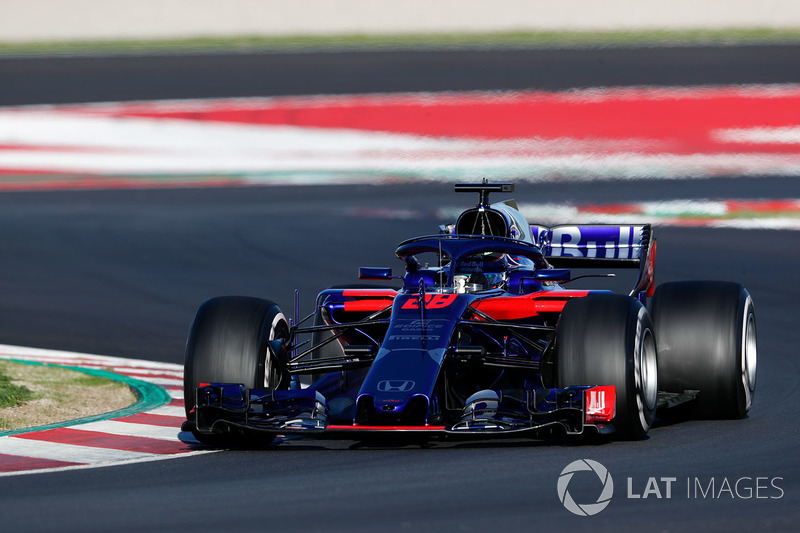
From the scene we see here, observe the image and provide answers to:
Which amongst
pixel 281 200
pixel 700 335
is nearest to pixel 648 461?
pixel 700 335

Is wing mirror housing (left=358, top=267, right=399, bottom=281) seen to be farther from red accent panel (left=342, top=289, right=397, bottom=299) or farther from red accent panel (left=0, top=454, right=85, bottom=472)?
red accent panel (left=0, top=454, right=85, bottom=472)

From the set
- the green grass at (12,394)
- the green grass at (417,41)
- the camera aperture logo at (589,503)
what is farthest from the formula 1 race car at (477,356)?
the green grass at (417,41)

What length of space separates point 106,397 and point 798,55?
19.0 meters

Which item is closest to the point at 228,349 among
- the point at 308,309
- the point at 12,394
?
the point at 12,394

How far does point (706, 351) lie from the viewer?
9.42m

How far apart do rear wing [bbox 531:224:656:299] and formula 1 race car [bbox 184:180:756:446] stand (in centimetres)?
117

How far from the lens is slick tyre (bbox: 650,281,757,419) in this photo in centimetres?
941

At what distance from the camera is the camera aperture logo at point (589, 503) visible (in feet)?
21.2

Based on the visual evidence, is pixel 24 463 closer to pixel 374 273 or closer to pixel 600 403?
pixel 374 273

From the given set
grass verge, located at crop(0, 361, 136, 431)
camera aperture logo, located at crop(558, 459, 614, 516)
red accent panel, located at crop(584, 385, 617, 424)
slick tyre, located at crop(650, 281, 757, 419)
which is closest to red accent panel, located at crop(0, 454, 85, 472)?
grass verge, located at crop(0, 361, 136, 431)

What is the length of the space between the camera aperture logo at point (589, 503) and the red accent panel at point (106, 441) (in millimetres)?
2380

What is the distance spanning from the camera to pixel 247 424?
26.6 feet

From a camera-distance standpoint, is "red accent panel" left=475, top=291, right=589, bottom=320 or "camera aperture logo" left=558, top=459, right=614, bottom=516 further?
"red accent panel" left=475, top=291, right=589, bottom=320

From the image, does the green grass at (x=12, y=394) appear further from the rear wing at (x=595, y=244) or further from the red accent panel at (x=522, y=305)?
the rear wing at (x=595, y=244)
